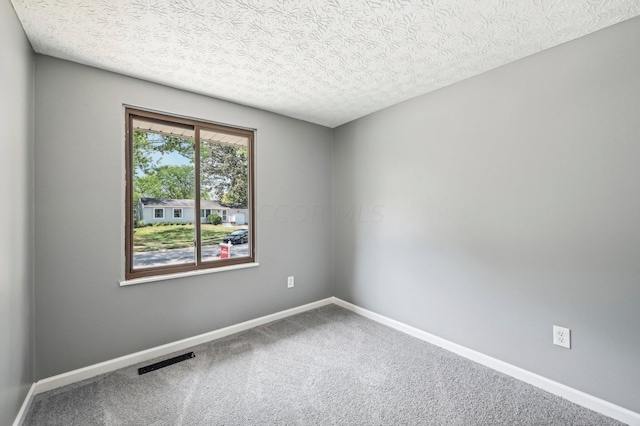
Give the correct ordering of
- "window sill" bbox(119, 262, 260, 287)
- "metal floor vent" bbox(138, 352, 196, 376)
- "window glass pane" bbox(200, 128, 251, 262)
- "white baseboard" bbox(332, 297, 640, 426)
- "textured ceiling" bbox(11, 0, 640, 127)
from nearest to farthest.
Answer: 1. "textured ceiling" bbox(11, 0, 640, 127)
2. "white baseboard" bbox(332, 297, 640, 426)
3. "metal floor vent" bbox(138, 352, 196, 376)
4. "window sill" bbox(119, 262, 260, 287)
5. "window glass pane" bbox(200, 128, 251, 262)

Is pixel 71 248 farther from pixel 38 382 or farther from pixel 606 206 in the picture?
pixel 606 206

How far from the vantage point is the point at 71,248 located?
77.7 inches

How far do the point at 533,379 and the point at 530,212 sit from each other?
1.20 metres

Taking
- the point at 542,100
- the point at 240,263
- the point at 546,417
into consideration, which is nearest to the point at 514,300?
the point at 546,417

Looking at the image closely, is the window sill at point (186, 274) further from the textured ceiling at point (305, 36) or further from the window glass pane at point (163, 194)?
the textured ceiling at point (305, 36)

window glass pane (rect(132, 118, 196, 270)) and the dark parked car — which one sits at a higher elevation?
window glass pane (rect(132, 118, 196, 270))

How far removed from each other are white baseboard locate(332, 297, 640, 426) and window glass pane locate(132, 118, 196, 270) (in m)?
2.35

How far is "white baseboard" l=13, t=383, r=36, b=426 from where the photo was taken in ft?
5.07

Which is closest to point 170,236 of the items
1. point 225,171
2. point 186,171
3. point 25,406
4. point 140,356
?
point 186,171

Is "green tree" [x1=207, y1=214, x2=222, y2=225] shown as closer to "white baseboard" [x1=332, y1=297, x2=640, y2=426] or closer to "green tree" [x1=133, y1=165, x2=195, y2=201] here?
"green tree" [x1=133, y1=165, x2=195, y2=201]

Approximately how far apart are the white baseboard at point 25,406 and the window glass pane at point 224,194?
1.37 m

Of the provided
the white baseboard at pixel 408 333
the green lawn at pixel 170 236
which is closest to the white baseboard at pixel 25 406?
the white baseboard at pixel 408 333

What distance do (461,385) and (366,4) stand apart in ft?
8.37

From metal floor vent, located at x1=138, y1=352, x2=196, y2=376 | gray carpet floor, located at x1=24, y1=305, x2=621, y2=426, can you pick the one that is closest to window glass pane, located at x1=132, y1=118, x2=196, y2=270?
metal floor vent, located at x1=138, y1=352, x2=196, y2=376
